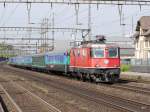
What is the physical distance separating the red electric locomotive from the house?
1690 inches

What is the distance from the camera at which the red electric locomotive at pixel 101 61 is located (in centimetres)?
3042

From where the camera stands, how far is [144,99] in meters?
19.8

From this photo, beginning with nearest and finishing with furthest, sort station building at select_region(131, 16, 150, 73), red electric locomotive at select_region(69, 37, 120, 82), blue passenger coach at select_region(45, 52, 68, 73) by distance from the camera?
red electric locomotive at select_region(69, 37, 120, 82)
blue passenger coach at select_region(45, 52, 68, 73)
station building at select_region(131, 16, 150, 73)

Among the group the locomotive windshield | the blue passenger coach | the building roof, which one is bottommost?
the blue passenger coach

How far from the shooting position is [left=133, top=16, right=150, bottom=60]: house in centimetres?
7550

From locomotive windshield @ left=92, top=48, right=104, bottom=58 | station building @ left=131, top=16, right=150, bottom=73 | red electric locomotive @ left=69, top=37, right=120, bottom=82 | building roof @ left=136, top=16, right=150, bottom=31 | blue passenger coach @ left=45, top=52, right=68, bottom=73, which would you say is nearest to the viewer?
red electric locomotive @ left=69, top=37, right=120, bottom=82

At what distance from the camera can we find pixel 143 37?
7906cm

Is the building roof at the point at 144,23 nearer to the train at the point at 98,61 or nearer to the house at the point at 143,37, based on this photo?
the house at the point at 143,37

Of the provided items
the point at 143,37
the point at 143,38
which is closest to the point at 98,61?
the point at 143,37

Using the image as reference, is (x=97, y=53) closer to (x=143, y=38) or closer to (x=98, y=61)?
(x=98, y=61)

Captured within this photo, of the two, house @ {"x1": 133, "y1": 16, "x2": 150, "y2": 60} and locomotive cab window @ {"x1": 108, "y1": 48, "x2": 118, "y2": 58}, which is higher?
house @ {"x1": 133, "y1": 16, "x2": 150, "y2": 60}

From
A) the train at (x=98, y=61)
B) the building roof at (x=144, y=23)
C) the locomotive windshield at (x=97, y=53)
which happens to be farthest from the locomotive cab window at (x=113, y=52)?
the building roof at (x=144, y=23)

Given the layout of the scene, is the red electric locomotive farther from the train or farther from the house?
the house

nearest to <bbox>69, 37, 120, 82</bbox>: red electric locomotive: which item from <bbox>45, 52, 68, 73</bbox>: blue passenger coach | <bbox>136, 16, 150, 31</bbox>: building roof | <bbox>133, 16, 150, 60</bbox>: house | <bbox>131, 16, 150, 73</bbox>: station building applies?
<bbox>45, 52, 68, 73</bbox>: blue passenger coach
